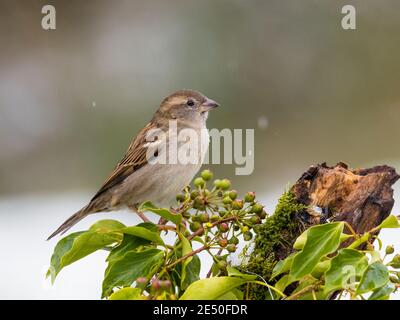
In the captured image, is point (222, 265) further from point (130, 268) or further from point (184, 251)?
point (130, 268)

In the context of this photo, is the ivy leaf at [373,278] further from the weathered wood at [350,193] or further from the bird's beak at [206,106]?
the bird's beak at [206,106]

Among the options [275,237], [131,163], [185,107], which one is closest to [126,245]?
[275,237]

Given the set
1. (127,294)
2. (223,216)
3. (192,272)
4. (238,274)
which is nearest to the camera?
(127,294)

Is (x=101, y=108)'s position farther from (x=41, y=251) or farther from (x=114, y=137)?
(x=41, y=251)

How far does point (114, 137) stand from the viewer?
725 centimetres

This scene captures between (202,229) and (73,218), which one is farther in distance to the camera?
(73,218)

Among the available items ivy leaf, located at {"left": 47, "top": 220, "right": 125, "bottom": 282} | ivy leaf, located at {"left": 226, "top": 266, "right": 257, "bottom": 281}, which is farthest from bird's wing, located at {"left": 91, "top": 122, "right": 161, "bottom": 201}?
ivy leaf, located at {"left": 226, "top": 266, "right": 257, "bottom": 281}

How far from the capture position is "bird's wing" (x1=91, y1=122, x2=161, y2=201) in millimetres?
4188

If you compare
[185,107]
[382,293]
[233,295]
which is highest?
[185,107]

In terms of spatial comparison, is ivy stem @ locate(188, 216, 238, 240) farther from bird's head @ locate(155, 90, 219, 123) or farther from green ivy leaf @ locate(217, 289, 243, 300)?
bird's head @ locate(155, 90, 219, 123)

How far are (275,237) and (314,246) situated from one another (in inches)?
25.3

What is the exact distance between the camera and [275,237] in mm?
2744

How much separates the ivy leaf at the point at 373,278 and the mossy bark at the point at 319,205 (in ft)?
2.04

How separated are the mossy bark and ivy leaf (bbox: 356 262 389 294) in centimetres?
62
